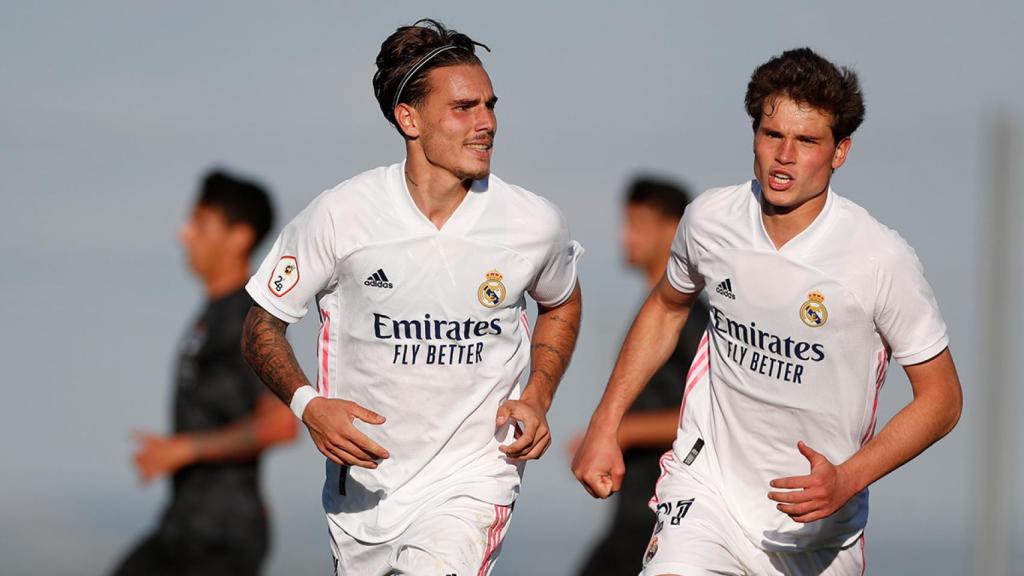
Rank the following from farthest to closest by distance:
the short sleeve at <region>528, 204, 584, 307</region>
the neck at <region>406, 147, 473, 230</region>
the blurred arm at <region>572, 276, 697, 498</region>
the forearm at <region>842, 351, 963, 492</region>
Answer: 1. the short sleeve at <region>528, 204, 584, 307</region>
2. the neck at <region>406, 147, 473, 230</region>
3. the blurred arm at <region>572, 276, 697, 498</region>
4. the forearm at <region>842, 351, 963, 492</region>

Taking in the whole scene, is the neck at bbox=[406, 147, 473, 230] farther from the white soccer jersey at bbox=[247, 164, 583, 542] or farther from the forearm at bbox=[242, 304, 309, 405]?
the forearm at bbox=[242, 304, 309, 405]

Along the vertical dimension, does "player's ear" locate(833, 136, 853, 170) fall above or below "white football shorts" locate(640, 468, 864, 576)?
above

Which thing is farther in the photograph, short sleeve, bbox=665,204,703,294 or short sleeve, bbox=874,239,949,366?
short sleeve, bbox=665,204,703,294

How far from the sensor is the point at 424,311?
6.99m

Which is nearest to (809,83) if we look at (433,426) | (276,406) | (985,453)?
(433,426)

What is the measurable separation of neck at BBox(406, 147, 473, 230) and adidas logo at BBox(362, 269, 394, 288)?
26 cm

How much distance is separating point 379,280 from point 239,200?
2670 millimetres

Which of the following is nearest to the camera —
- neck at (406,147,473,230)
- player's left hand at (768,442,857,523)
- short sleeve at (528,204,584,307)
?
player's left hand at (768,442,857,523)

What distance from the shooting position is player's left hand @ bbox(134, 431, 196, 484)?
901 cm

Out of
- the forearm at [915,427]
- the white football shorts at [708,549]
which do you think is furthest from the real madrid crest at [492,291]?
the forearm at [915,427]

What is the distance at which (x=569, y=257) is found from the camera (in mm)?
7406

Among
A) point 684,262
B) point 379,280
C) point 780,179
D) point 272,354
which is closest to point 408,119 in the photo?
point 379,280

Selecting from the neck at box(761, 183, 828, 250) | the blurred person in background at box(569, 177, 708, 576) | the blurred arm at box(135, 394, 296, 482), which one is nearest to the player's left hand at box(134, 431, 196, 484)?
the blurred arm at box(135, 394, 296, 482)

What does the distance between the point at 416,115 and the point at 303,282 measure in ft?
2.35
